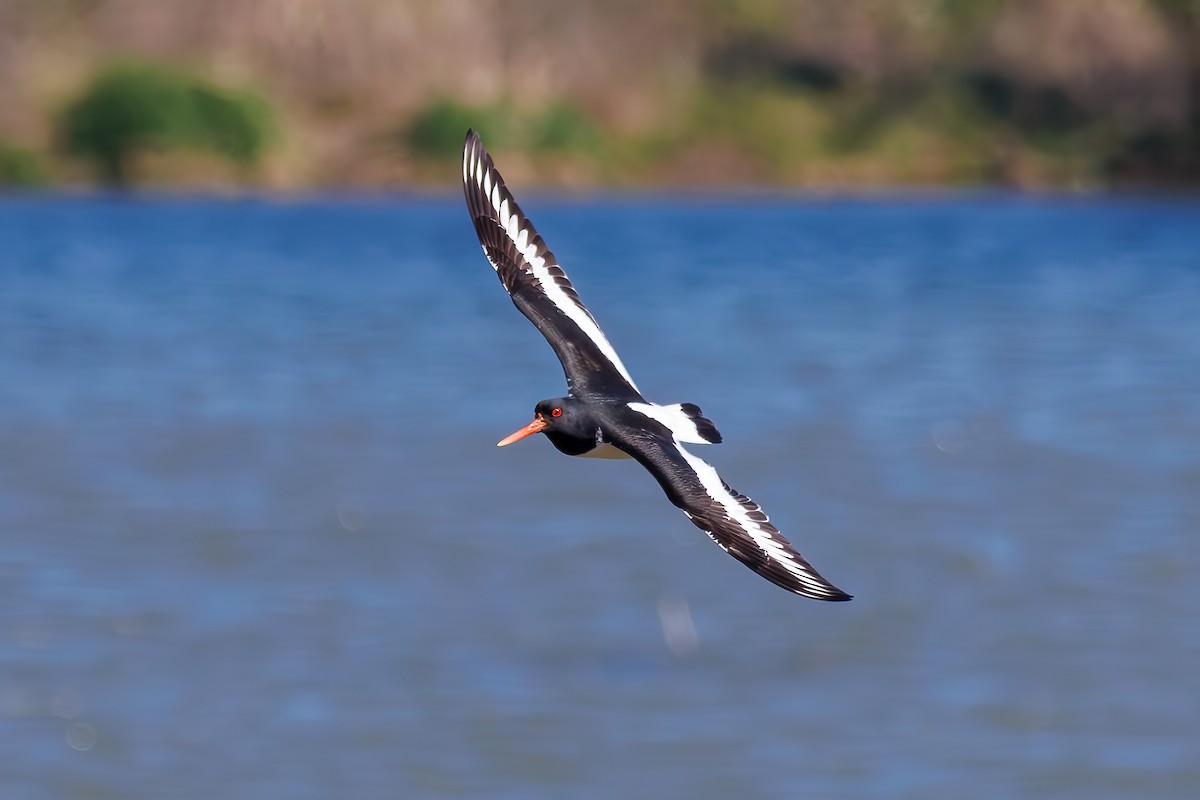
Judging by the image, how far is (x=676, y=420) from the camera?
30.8ft

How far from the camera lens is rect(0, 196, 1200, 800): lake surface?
1216cm

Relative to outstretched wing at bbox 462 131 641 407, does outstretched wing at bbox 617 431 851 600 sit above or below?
below

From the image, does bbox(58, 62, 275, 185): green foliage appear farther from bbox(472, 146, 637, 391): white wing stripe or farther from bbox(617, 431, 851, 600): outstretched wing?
bbox(617, 431, 851, 600): outstretched wing

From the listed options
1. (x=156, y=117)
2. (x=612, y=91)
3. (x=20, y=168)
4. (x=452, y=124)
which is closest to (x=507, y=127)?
(x=452, y=124)

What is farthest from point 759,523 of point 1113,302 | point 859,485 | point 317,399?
point 1113,302

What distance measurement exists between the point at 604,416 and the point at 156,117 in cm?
6176

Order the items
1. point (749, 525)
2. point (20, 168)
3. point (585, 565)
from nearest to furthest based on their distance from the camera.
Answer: point (749, 525)
point (585, 565)
point (20, 168)

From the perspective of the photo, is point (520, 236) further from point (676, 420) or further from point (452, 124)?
point (452, 124)

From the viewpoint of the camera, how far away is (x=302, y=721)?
12.6 metres

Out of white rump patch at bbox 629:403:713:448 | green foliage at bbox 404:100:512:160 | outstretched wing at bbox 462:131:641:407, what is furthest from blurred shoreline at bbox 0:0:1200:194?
white rump patch at bbox 629:403:713:448

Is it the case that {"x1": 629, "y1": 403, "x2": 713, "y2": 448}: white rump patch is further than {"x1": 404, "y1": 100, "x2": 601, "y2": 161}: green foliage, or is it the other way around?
{"x1": 404, "y1": 100, "x2": 601, "y2": 161}: green foliage

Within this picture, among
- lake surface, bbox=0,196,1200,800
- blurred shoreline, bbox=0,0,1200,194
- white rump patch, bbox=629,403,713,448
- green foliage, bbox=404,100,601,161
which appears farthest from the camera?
green foliage, bbox=404,100,601,161

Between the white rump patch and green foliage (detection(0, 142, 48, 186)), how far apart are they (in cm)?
6518

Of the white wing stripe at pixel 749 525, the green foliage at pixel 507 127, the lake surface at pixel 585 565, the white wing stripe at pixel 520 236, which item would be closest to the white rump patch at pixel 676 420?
the white wing stripe at pixel 749 525
